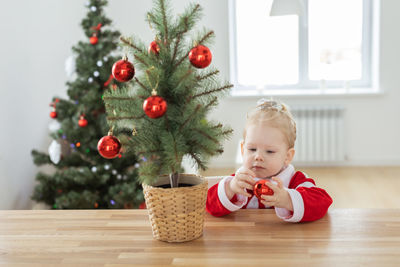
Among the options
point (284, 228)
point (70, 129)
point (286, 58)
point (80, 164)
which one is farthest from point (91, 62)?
point (286, 58)

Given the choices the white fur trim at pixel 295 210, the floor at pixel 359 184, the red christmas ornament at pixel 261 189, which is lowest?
the floor at pixel 359 184

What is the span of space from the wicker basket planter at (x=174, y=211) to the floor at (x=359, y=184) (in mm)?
3090

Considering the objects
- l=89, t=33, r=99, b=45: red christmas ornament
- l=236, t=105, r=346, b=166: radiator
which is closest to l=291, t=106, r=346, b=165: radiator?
l=236, t=105, r=346, b=166: radiator

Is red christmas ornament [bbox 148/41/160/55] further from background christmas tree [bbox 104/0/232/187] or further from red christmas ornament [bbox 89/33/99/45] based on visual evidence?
red christmas ornament [bbox 89/33/99/45]

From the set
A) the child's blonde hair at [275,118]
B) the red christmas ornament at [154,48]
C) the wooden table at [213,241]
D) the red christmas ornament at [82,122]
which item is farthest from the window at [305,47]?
the red christmas ornament at [154,48]

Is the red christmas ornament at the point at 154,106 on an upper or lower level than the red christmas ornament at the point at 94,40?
lower

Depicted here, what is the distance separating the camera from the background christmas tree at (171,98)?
104 cm

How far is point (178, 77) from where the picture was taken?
40.8 inches

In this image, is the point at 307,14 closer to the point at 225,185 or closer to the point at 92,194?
the point at 92,194

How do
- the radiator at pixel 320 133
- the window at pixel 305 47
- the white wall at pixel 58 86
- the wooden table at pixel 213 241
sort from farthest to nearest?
1. the window at pixel 305 47
2. the radiator at pixel 320 133
3. the white wall at pixel 58 86
4. the wooden table at pixel 213 241

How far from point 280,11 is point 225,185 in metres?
2.00

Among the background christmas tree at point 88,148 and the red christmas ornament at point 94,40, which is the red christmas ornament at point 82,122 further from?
the red christmas ornament at point 94,40

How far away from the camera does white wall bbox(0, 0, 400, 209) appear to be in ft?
11.1

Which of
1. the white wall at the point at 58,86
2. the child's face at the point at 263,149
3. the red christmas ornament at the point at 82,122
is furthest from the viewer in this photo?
the white wall at the point at 58,86
